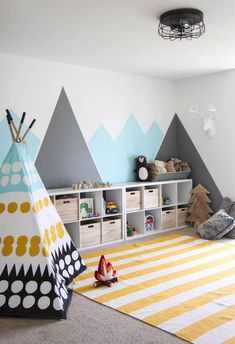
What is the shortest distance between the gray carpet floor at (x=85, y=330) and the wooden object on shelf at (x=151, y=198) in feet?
7.63

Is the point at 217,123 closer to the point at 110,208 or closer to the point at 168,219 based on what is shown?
the point at 168,219

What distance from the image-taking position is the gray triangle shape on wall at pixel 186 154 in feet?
17.2

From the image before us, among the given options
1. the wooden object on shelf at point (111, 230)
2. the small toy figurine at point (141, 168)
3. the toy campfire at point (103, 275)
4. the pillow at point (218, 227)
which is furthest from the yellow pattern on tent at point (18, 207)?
the pillow at point (218, 227)

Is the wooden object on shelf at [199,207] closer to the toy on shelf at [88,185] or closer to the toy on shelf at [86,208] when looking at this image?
the toy on shelf at [88,185]

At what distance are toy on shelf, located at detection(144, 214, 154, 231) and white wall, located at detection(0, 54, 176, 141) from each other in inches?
45.9

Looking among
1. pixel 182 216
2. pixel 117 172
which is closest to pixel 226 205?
pixel 182 216

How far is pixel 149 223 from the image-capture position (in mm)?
5008

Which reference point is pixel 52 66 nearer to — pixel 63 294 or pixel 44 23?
pixel 44 23

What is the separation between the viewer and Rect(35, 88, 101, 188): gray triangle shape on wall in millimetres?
4250

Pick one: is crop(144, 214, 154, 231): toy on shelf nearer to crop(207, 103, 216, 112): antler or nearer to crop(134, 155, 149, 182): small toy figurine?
crop(134, 155, 149, 182): small toy figurine

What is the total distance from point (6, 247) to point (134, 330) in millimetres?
1067

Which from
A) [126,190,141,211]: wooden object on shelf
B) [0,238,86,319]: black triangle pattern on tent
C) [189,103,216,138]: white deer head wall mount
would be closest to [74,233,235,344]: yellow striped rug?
[0,238,86,319]: black triangle pattern on tent

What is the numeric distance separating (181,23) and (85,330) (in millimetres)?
2303

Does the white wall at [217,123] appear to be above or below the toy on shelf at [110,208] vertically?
above
